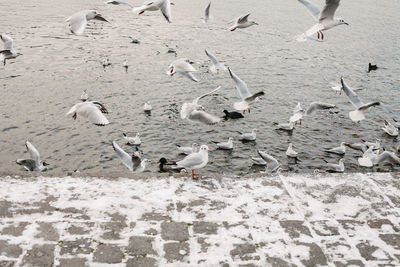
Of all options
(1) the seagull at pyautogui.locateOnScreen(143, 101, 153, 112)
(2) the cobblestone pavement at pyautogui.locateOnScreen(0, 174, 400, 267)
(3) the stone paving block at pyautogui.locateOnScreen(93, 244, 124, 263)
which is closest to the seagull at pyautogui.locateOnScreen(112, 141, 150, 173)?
(2) the cobblestone pavement at pyautogui.locateOnScreen(0, 174, 400, 267)

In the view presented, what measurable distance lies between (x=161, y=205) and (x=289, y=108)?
1243cm

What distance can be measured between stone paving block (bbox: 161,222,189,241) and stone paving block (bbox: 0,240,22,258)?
1.68 m

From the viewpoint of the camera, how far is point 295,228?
5.79m

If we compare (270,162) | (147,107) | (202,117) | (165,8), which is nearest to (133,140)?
(147,107)

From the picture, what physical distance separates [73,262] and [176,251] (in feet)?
3.86

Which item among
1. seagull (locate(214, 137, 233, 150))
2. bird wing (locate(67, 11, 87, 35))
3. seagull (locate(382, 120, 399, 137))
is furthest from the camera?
seagull (locate(382, 120, 399, 137))

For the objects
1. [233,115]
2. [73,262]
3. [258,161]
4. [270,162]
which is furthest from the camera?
[233,115]

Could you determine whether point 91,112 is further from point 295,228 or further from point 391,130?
point 391,130

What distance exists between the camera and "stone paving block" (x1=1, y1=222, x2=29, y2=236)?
17.6 feet

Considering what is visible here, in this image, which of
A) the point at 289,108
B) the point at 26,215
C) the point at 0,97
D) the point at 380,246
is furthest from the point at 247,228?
the point at 0,97

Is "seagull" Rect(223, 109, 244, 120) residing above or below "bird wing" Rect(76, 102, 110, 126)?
below

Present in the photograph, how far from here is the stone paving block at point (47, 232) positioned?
5324 millimetres

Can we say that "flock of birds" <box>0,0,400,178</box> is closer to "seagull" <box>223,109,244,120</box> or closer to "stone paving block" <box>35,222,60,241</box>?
"seagull" <box>223,109,244,120</box>

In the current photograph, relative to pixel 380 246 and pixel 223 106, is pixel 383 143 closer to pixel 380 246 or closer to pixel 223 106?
pixel 223 106
